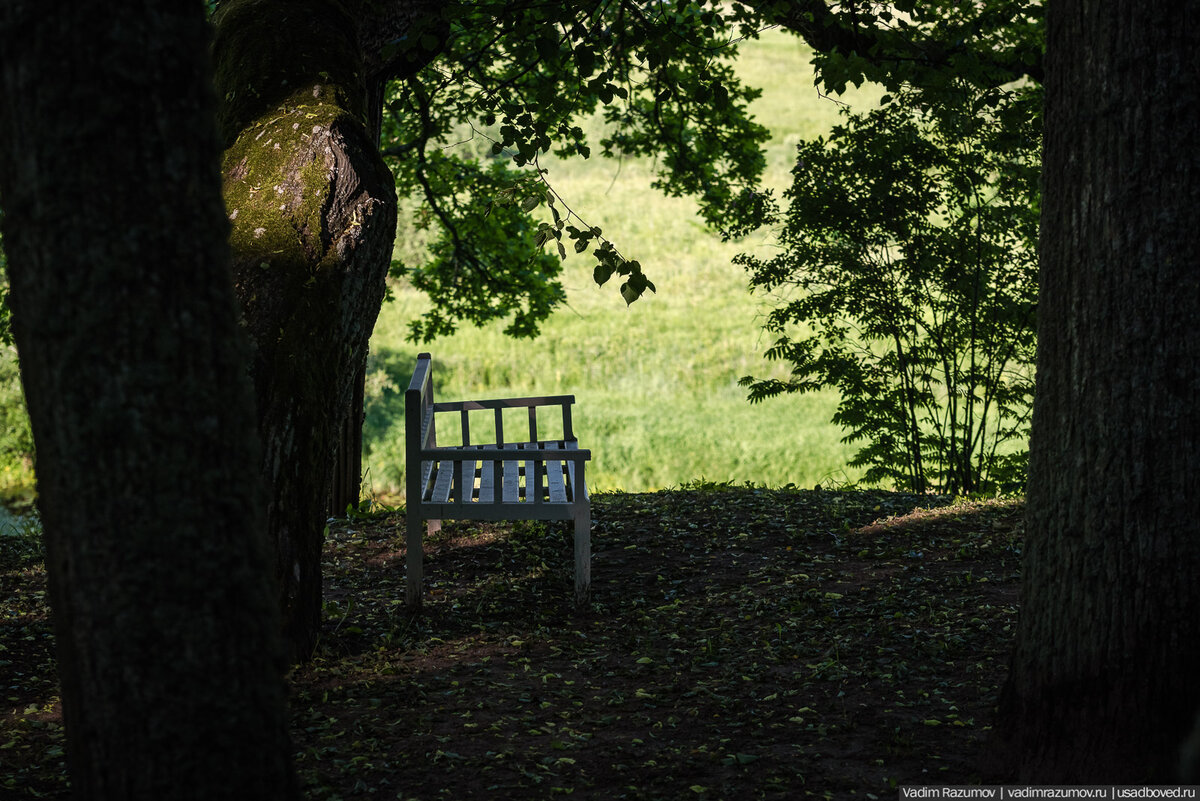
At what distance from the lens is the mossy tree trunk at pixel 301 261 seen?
12.6 feet

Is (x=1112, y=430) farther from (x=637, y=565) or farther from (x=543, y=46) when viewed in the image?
(x=637, y=565)

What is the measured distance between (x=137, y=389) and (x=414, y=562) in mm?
3302

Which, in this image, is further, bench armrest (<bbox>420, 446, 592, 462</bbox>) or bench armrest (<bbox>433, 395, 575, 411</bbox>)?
bench armrest (<bbox>433, 395, 575, 411</bbox>)

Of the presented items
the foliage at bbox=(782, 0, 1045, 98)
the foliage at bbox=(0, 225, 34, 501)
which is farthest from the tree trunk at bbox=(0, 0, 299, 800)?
the foliage at bbox=(0, 225, 34, 501)

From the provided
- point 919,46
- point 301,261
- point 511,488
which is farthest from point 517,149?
point 301,261

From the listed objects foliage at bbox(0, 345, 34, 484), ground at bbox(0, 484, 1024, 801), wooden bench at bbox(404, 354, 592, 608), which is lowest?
ground at bbox(0, 484, 1024, 801)

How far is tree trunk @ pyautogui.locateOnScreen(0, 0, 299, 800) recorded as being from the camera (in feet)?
5.98

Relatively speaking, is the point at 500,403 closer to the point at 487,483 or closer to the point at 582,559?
the point at 487,483

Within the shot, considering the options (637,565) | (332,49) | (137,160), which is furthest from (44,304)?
(637,565)

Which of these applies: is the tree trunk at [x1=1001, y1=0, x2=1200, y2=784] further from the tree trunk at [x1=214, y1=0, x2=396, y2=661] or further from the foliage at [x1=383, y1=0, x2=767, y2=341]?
the foliage at [x1=383, y1=0, x2=767, y2=341]

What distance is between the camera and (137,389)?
1849 mm

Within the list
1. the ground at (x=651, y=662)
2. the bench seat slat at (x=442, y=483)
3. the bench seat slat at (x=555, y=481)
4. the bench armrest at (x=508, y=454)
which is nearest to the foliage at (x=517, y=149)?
the bench seat slat at (x=555, y=481)

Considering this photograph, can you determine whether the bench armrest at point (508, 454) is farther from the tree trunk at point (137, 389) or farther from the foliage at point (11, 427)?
the foliage at point (11, 427)

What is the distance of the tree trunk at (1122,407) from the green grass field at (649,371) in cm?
702
